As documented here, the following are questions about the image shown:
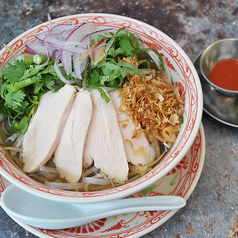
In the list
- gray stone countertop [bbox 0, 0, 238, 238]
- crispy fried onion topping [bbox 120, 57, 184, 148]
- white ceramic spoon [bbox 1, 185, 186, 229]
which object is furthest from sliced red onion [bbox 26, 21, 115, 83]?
gray stone countertop [bbox 0, 0, 238, 238]

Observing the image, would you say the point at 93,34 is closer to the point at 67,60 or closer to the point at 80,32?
the point at 80,32

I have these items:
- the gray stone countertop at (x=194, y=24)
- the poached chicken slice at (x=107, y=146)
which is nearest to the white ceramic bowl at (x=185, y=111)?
the poached chicken slice at (x=107, y=146)

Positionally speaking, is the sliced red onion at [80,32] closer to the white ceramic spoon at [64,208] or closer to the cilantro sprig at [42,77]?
the cilantro sprig at [42,77]

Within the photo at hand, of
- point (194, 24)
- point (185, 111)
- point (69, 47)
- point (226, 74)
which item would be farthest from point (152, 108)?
point (194, 24)

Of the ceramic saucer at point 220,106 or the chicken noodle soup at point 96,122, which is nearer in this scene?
the chicken noodle soup at point 96,122

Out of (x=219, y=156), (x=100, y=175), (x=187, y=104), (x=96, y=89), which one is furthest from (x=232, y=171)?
(x=96, y=89)

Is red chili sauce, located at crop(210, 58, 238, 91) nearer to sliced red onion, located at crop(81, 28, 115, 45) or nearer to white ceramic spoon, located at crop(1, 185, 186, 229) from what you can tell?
sliced red onion, located at crop(81, 28, 115, 45)

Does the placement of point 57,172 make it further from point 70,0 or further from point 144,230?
point 70,0
